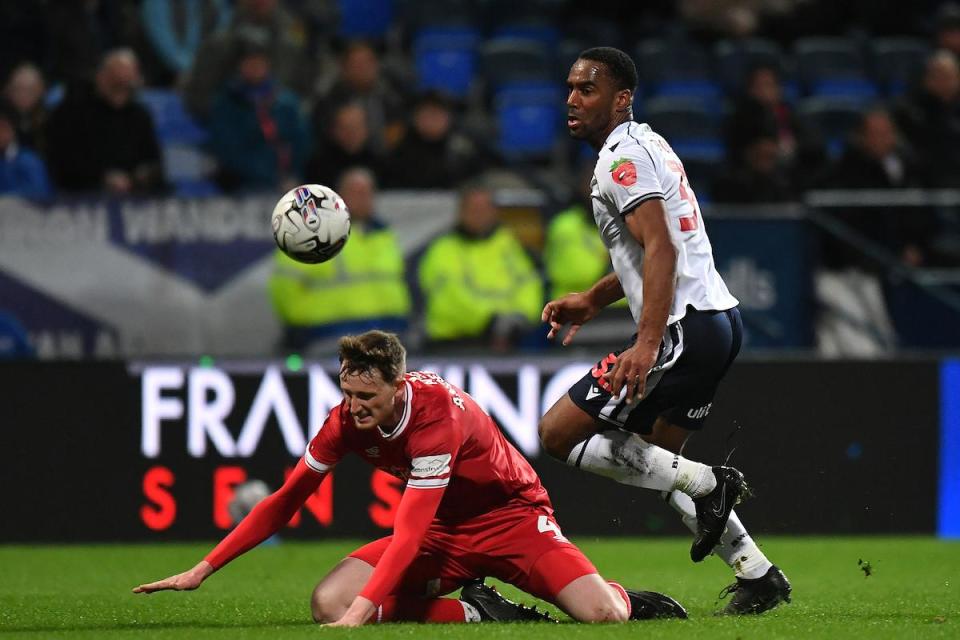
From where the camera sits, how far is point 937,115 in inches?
533

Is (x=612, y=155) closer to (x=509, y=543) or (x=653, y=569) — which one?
(x=509, y=543)

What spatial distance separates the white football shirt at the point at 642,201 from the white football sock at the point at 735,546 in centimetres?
76

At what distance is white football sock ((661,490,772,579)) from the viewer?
20.6ft

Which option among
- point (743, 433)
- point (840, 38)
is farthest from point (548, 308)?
point (840, 38)

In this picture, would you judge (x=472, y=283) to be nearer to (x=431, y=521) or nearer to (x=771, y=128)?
(x=771, y=128)

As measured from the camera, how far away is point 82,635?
5.78m

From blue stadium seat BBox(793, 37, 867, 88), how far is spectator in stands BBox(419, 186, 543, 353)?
595cm

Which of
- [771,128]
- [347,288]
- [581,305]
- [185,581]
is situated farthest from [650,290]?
[771,128]

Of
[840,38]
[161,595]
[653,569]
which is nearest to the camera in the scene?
[161,595]

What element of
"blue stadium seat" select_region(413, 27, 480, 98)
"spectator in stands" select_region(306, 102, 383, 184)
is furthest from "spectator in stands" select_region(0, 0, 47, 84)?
"blue stadium seat" select_region(413, 27, 480, 98)

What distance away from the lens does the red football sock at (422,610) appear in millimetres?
6148

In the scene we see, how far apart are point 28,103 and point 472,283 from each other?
366 cm

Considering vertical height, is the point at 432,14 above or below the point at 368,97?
above

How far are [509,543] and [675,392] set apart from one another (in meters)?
0.86
